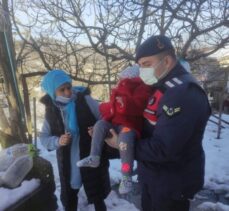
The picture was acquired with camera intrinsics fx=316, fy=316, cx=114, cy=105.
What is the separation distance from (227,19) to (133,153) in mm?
3728

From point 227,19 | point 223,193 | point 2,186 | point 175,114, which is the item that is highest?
point 227,19

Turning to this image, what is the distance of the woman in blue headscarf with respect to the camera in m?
2.66

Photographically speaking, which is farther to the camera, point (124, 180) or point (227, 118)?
point (227, 118)

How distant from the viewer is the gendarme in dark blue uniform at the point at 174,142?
1624 mm

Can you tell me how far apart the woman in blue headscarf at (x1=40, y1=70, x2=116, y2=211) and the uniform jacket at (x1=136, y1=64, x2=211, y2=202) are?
2.87ft

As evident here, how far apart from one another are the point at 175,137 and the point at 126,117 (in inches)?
16.6

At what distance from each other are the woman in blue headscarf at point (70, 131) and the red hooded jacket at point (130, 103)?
60cm

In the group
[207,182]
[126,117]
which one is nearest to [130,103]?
[126,117]

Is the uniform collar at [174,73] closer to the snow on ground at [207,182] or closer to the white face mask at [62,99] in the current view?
the white face mask at [62,99]

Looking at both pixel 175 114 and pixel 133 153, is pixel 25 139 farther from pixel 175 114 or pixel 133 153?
pixel 175 114

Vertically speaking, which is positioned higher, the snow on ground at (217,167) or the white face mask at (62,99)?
the white face mask at (62,99)

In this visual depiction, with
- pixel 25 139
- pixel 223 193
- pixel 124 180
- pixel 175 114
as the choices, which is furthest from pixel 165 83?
pixel 25 139

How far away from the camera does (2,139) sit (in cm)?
477

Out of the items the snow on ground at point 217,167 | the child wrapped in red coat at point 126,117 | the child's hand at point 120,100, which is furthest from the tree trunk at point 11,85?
the snow on ground at point 217,167
